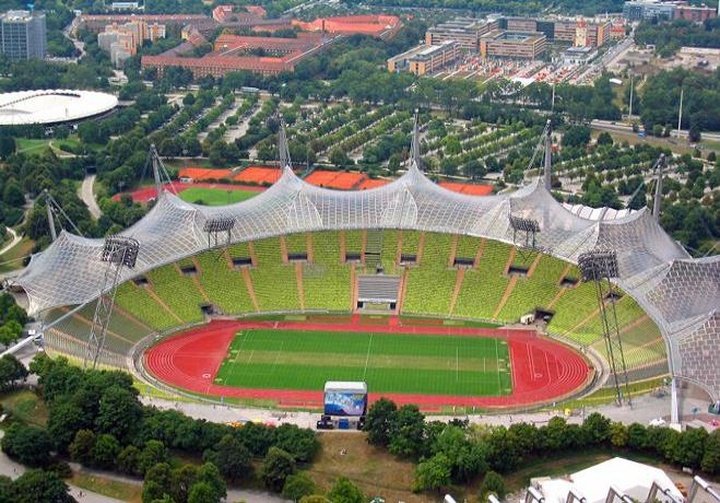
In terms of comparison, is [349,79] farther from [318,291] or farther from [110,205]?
[318,291]

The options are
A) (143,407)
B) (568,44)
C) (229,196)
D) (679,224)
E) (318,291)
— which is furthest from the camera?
(568,44)

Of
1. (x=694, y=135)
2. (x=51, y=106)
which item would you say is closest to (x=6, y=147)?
(x=51, y=106)

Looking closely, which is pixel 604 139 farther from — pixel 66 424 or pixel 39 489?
pixel 39 489

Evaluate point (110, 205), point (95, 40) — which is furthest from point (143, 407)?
point (95, 40)

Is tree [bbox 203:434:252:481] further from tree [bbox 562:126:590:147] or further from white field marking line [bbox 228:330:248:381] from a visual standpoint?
tree [bbox 562:126:590:147]

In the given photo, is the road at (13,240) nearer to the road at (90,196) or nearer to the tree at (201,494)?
the road at (90,196)

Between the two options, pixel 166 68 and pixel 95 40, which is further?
pixel 95 40

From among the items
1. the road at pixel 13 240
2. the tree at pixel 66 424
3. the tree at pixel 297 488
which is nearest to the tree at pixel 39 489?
the tree at pixel 66 424
